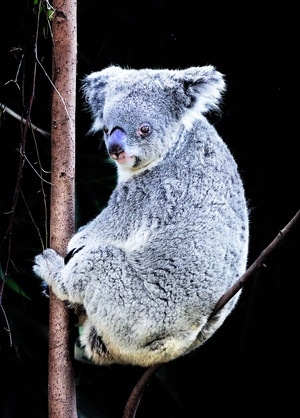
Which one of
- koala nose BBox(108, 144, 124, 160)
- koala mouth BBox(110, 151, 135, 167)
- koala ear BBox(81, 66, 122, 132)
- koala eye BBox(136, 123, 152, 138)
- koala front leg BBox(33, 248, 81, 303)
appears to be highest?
koala ear BBox(81, 66, 122, 132)

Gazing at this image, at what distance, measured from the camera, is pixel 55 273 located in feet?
8.56

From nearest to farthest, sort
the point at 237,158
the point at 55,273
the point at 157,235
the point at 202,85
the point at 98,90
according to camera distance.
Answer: the point at 55,273
the point at 157,235
the point at 202,85
the point at 98,90
the point at 237,158

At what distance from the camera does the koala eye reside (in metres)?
2.76

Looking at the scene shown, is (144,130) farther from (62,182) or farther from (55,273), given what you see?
(55,273)

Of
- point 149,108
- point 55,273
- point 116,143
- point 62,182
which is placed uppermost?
point 149,108

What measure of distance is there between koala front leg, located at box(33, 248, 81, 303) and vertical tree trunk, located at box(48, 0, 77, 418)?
29 millimetres

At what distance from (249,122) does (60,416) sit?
2.29 meters

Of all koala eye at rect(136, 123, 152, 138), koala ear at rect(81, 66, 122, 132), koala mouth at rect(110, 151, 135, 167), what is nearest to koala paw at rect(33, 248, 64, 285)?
koala mouth at rect(110, 151, 135, 167)

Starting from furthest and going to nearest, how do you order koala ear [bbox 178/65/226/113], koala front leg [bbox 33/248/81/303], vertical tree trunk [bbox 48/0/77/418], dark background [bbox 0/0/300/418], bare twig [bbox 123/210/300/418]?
dark background [bbox 0/0/300/418]
koala ear [bbox 178/65/226/113]
koala front leg [bbox 33/248/81/303]
vertical tree trunk [bbox 48/0/77/418]
bare twig [bbox 123/210/300/418]

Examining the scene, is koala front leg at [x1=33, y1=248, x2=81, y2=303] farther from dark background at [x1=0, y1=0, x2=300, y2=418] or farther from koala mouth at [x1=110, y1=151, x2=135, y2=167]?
dark background at [x1=0, y1=0, x2=300, y2=418]

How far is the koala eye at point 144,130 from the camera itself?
2.76 metres

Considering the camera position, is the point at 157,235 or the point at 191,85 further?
the point at 191,85

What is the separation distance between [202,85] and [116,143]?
452mm

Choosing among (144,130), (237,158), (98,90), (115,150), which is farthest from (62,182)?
(237,158)
